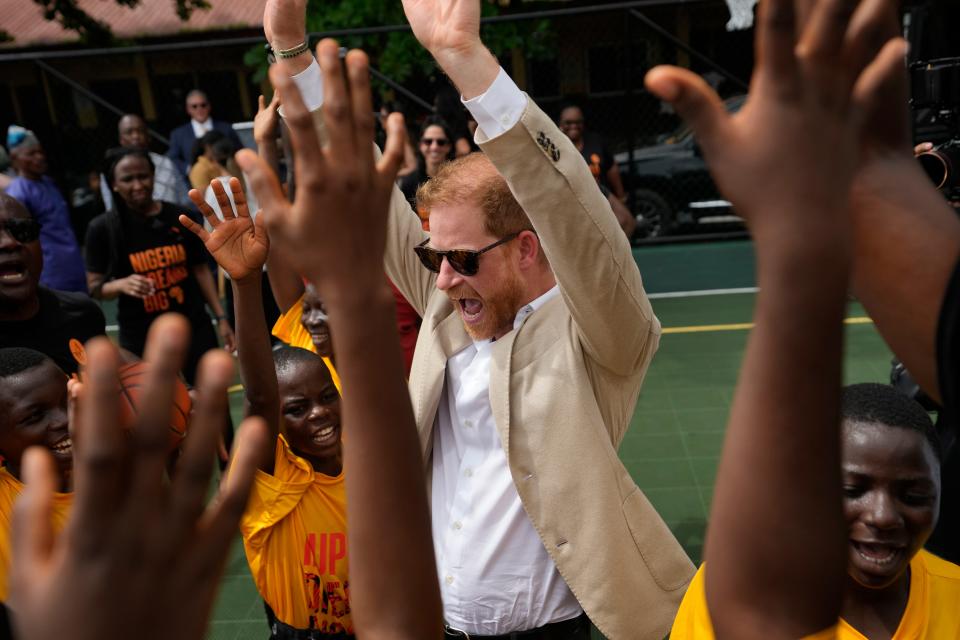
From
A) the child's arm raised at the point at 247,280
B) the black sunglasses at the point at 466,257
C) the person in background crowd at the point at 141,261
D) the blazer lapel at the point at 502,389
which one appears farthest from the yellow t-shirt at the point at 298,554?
the person in background crowd at the point at 141,261

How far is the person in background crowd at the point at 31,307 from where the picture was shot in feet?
11.1

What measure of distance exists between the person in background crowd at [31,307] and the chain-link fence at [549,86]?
12.3 feet

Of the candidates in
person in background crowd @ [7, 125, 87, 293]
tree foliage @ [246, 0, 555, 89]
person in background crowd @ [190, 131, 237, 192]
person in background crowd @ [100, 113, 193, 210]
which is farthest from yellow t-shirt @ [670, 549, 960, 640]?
tree foliage @ [246, 0, 555, 89]

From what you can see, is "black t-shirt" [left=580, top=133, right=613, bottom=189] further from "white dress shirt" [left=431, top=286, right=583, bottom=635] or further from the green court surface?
"white dress shirt" [left=431, top=286, right=583, bottom=635]

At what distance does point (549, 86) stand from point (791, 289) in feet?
50.3

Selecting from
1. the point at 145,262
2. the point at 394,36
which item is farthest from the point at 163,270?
the point at 394,36

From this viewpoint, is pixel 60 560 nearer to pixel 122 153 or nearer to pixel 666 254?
pixel 122 153

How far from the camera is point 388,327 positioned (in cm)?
88

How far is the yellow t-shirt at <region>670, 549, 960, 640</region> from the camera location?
157cm

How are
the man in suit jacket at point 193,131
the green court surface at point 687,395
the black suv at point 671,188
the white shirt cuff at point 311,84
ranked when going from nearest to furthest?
the white shirt cuff at point 311,84 → the green court surface at point 687,395 → the man in suit jacket at point 193,131 → the black suv at point 671,188

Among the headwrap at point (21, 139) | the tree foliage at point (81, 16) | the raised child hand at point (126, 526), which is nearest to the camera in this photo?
the raised child hand at point (126, 526)

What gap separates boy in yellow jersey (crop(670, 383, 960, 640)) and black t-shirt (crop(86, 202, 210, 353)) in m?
3.84

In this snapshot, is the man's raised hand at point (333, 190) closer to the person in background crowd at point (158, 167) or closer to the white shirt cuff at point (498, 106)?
the white shirt cuff at point (498, 106)

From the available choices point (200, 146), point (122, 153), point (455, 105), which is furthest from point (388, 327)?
point (200, 146)
